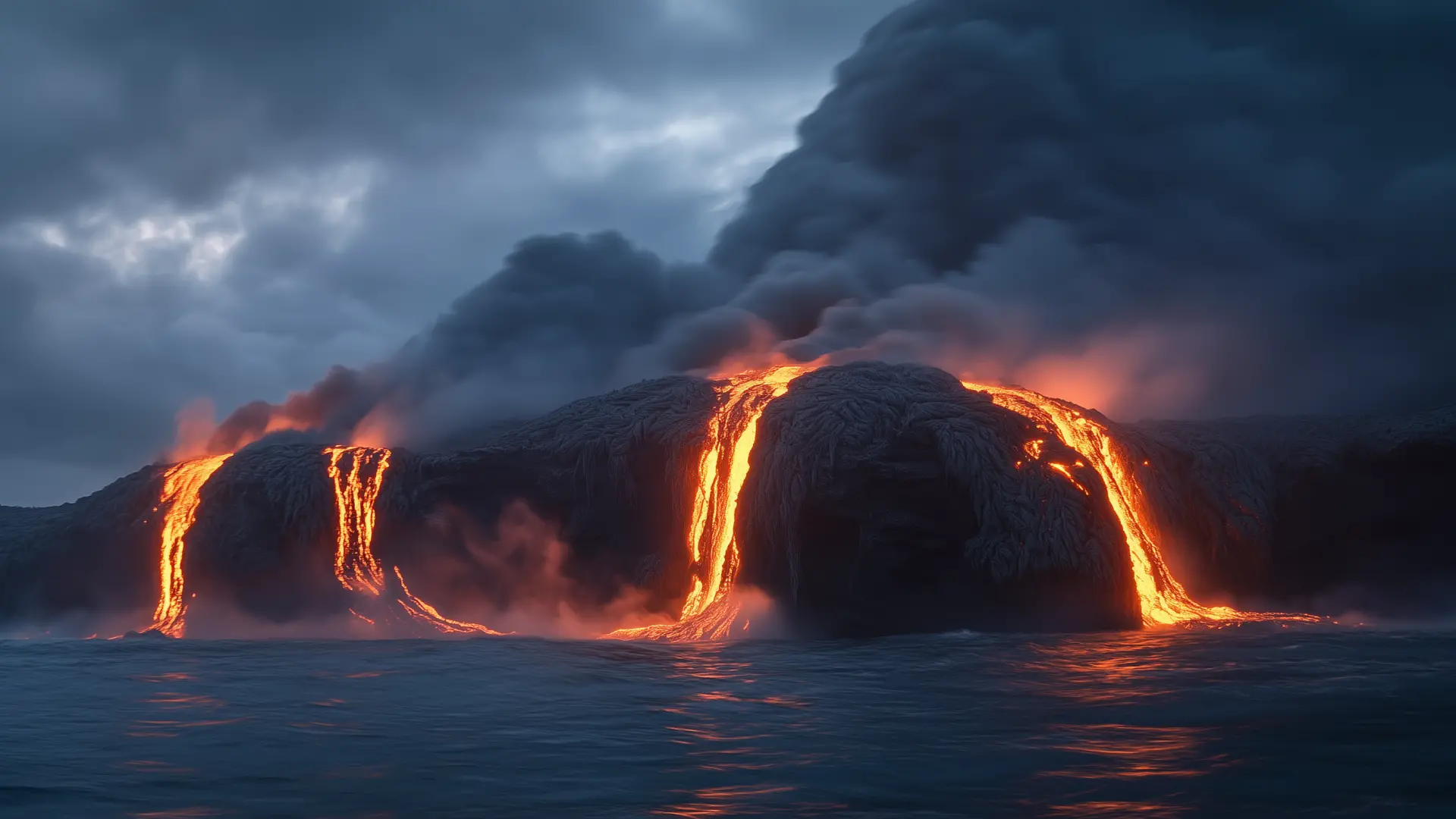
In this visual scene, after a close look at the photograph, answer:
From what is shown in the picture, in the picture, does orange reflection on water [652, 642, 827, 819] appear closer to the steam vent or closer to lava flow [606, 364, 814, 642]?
lava flow [606, 364, 814, 642]

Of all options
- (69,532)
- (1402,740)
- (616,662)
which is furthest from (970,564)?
(69,532)

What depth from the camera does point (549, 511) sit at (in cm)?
1133

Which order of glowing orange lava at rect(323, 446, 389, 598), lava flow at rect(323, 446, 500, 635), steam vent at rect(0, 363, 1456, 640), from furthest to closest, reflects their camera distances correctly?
glowing orange lava at rect(323, 446, 389, 598)
lava flow at rect(323, 446, 500, 635)
steam vent at rect(0, 363, 1456, 640)

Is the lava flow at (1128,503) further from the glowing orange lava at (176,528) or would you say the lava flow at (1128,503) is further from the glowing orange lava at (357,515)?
the glowing orange lava at (176,528)

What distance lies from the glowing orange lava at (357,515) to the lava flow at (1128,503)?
260 inches

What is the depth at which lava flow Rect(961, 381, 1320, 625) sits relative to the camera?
9.89 metres

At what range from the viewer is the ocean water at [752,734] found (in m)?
3.59

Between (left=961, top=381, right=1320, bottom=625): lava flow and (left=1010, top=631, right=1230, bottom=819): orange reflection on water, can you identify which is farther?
(left=961, top=381, right=1320, bottom=625): lava flow

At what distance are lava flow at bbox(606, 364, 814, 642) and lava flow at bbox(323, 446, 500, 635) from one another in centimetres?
207

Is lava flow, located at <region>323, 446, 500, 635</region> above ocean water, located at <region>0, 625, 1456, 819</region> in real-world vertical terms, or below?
above

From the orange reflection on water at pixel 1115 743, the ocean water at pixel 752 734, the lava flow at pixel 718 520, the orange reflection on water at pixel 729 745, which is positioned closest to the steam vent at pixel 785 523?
the lava flow at pixel 718 520

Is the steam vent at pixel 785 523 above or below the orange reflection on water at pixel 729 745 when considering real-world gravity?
above

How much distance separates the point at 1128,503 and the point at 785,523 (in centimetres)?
358

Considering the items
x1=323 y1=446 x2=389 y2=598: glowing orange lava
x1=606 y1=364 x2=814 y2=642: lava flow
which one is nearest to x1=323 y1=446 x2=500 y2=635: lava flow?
x1=323 y1=446 x2=389 y2=598: glowing orange lava
